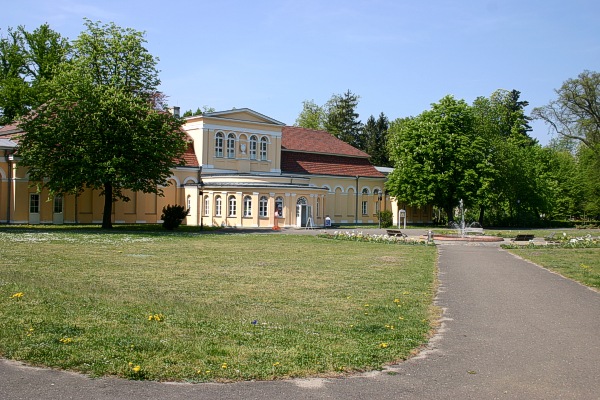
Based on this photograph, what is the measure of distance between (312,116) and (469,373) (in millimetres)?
105000

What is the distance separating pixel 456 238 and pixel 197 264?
21667mm

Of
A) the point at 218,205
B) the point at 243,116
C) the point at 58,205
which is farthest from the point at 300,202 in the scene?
the point at 58,205

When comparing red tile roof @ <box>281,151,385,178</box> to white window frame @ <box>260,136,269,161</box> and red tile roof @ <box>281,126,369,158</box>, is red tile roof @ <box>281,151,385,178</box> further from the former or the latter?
white window frame @ <box>260,136,269,161</box>

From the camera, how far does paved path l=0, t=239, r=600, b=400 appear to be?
268 inches

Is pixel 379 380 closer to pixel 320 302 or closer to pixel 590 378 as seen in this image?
pixel 590 378

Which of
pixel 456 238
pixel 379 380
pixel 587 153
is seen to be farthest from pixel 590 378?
pixel 587 153

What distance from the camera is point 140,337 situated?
353 inches

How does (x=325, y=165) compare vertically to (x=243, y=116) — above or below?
below

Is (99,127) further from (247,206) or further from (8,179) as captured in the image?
(247,206)

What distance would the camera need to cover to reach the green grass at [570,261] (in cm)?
1848

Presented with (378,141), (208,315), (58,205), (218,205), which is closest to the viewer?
(208,315)

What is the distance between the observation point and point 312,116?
11144 cm

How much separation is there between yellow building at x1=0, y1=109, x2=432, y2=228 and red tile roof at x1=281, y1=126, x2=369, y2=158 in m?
0.22

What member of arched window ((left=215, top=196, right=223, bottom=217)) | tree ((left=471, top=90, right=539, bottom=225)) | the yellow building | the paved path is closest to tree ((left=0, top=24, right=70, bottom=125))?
the yellow building
